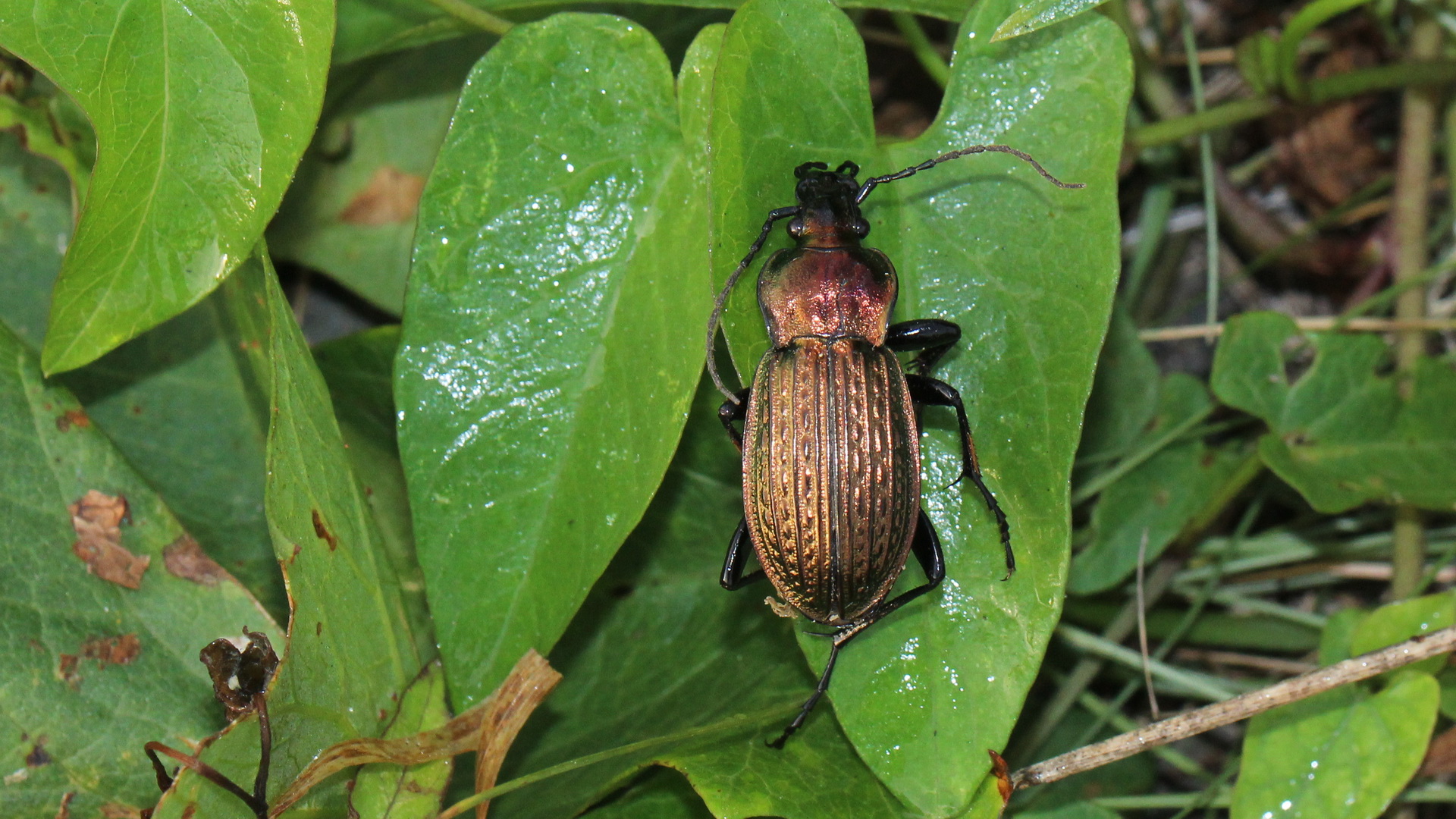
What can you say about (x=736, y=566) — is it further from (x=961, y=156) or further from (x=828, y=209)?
(x=961, y=156)

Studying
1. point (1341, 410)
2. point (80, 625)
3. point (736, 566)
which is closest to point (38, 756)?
point (80, 625)

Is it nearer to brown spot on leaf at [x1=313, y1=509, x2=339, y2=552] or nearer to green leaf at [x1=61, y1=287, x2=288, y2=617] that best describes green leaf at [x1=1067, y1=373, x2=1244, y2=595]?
brown spot on leaf at [x1=313, y1=509, x2=339, y2=552]

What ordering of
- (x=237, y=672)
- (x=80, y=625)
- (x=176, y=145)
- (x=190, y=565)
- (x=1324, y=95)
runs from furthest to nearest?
(x=1324, y=95) → (x=190, y=565) → (x=80, y=625) → (x=237, y=672) → (x=176, y=145)

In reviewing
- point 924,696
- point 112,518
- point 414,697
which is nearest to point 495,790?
point 414,697

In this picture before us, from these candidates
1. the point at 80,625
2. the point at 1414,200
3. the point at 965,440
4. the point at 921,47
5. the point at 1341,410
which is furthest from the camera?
the point at 1414,200

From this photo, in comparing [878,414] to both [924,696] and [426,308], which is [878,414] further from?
[426,308]

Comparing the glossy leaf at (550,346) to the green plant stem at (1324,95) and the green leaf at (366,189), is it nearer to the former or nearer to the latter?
the green leaf at (366,189)
